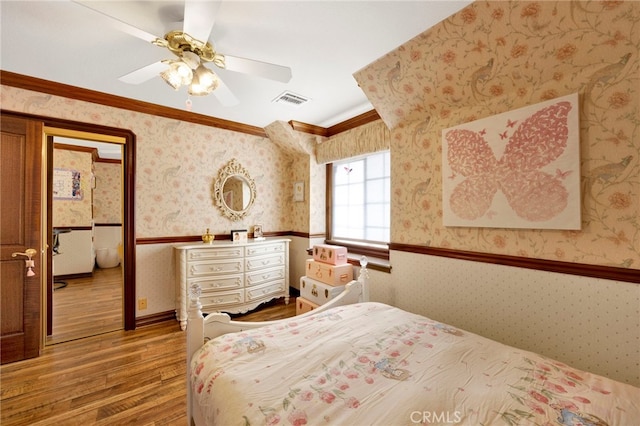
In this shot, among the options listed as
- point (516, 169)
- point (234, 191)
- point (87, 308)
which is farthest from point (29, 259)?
point (516, 169)

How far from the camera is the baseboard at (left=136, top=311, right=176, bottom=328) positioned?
288cm

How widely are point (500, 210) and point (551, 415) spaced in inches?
48.4

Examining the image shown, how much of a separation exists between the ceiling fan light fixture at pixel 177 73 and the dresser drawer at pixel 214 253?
1.83m

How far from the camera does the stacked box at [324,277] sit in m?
2.71

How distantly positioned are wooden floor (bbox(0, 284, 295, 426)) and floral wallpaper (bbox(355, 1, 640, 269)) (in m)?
2.36

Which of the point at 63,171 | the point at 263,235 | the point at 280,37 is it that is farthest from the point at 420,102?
the point at 63,171

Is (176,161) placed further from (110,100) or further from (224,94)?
(224,94)

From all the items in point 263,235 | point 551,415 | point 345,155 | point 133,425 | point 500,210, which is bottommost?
point 133,425

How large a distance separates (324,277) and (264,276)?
965mm

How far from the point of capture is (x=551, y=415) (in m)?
0.88

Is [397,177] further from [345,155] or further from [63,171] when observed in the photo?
[63,171]

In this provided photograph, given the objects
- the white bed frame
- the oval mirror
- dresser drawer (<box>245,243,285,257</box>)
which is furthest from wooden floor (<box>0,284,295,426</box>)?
the oval mirror

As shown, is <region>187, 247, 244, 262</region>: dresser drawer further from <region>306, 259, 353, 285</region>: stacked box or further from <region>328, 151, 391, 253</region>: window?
<region>328, 151, 391, 253</region>: window

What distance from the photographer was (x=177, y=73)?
1621 millimetres
